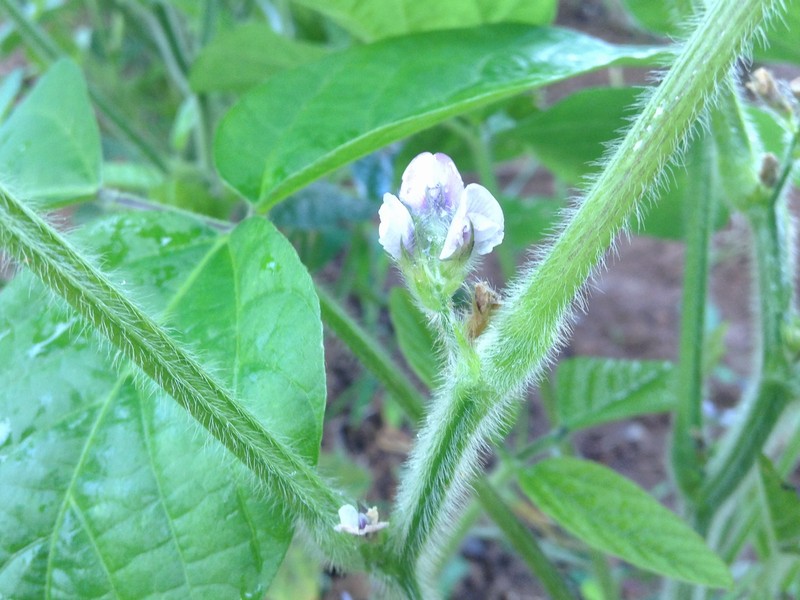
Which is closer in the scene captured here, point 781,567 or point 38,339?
point 38,339

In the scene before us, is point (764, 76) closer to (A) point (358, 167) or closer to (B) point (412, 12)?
(B) point (412, 12)

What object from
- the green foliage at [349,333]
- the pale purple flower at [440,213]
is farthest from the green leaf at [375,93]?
the pale purple flower at [440,213]

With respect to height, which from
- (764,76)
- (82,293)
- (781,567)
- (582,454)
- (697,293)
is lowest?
(582,454)

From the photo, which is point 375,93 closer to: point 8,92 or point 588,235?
point 588,235

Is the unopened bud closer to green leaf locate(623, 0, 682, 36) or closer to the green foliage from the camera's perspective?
the green foliage

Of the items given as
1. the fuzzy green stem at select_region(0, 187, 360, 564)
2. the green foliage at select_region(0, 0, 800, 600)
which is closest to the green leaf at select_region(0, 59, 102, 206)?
the green foliage at select_region(0, 0, 800, 600)

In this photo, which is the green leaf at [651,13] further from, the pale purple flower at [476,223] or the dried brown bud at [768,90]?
the pale purple flower at [476,223]

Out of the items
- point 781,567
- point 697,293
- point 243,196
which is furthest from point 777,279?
point 243,196

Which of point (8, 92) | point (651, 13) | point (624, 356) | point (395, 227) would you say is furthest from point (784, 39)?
point (8, 92)
